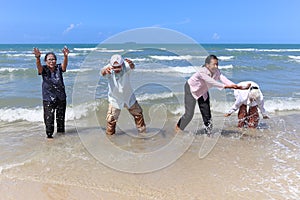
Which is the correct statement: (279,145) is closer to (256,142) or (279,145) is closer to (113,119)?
(256,142)

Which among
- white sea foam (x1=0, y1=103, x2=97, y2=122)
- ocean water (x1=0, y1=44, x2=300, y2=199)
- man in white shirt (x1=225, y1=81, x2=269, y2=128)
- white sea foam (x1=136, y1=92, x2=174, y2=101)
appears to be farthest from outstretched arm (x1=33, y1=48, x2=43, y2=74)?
white sea foam (x1=136, y1=92, x2=174, y2=101)

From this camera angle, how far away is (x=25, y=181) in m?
3.70

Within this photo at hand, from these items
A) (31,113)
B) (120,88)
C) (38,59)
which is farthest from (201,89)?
(31,113)

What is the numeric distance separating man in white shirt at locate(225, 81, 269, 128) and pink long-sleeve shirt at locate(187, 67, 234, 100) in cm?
48

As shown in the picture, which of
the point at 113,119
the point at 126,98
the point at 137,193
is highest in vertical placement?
the point at 126,98

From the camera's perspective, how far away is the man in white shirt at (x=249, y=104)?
229 inches

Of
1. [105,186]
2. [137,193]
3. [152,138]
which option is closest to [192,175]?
[137,193]

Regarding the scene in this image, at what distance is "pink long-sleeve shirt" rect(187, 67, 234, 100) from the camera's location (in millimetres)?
5125

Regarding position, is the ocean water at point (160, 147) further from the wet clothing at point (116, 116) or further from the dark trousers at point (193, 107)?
the dark trousers at point (193, 107)

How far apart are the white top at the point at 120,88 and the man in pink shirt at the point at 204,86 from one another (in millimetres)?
1109

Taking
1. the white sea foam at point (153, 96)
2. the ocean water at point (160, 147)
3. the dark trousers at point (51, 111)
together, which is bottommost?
the ocean water at point (160, 147)

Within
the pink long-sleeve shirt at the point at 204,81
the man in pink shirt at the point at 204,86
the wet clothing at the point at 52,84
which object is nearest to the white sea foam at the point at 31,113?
the wet clothing at the point at 52,84

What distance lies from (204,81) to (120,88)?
58.2 inches

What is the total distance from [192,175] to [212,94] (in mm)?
4847
